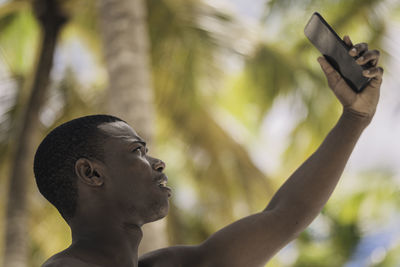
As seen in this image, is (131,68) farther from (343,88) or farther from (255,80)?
(255,80)

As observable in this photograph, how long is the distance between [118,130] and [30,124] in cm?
963

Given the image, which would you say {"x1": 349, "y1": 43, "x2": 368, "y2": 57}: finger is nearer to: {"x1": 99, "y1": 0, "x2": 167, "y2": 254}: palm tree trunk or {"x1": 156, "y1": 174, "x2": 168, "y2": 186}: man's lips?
{"x1": 156, "y1": 174, "x2": 168, "y2": 186}: man's lips

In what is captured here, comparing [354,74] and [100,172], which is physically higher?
[354,74]

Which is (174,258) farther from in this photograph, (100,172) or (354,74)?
(354,74)

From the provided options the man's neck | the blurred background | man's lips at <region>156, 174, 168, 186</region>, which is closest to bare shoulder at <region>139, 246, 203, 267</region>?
Answer: the man's neck

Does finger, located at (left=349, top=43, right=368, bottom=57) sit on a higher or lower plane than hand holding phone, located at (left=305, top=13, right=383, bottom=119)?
higher

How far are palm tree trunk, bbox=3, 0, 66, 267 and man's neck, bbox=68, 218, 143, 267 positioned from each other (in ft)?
30.2

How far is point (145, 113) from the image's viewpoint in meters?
7.37

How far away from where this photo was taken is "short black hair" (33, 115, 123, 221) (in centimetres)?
234

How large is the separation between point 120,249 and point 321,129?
11521mm

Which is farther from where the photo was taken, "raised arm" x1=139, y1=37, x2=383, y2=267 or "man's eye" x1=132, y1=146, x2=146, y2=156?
"raised arm" x1=139, y1=37, x2=383, y2=267

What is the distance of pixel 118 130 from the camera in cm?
242

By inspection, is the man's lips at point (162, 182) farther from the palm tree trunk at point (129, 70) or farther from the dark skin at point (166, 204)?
the palm tree trunk at point (129, 70)

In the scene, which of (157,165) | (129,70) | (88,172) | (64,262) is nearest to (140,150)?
(157,165)
